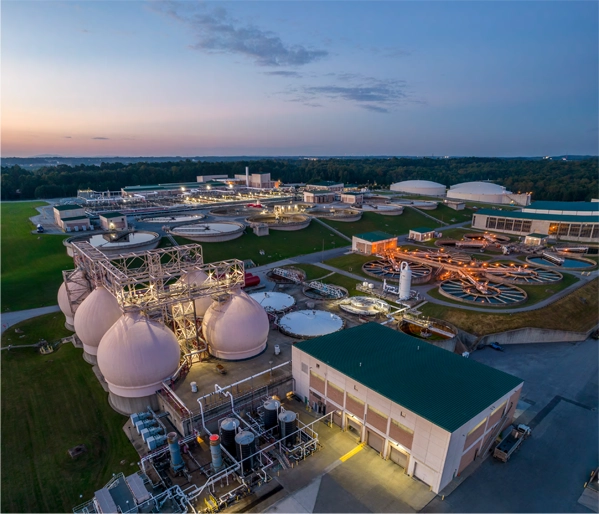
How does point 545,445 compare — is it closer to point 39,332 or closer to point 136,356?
point 136,356

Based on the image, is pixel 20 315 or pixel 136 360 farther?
pixel 20 315

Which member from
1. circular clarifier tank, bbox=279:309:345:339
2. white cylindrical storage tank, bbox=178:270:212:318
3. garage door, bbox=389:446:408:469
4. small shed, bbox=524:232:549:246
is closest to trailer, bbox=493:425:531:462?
garage door, bbox=389:446:408:469

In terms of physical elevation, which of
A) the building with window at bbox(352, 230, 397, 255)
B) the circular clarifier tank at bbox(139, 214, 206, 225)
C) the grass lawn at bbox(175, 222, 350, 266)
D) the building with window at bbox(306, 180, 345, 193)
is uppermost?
the building with window at bbox(306, 180, 345, 193)

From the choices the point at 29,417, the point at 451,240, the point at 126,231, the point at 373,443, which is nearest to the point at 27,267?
the point at 126,231

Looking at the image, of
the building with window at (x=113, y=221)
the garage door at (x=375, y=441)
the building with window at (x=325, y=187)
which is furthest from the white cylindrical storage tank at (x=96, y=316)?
the building with window at (x=325, y=187)

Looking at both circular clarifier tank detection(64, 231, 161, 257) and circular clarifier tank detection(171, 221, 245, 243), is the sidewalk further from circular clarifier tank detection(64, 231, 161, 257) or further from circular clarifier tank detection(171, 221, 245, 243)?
circular clarifier tank detection(171, 221, 245, 243)

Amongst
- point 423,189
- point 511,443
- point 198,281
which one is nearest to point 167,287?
point 198,281
